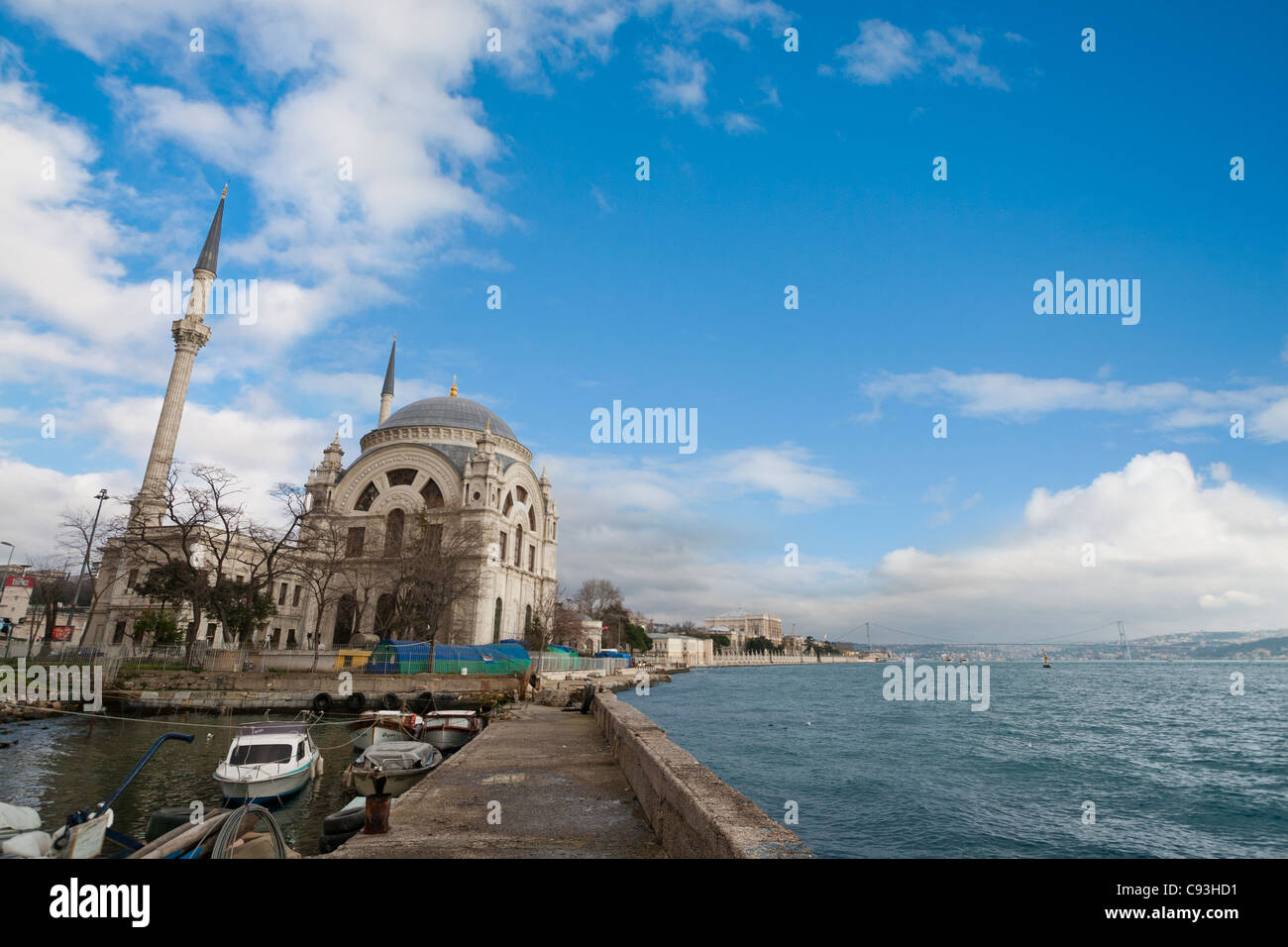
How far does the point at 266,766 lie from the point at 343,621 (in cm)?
4430

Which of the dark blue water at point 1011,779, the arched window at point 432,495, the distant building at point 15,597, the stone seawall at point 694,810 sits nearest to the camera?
the stone seawall at point 694,810

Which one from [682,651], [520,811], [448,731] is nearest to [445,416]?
[448,731]

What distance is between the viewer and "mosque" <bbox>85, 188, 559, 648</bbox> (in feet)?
160

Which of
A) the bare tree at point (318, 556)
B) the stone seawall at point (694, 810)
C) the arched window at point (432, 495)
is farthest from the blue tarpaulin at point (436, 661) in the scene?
the stone seawall at point (694, 810)

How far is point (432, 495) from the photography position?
187ft

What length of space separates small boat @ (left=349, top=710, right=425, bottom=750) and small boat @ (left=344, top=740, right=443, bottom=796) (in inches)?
88.7

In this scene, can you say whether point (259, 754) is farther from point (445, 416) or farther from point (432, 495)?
point (445, 416)

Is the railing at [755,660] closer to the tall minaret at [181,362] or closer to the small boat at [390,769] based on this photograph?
the tall minaret at [181,362]

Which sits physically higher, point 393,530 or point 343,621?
point 393,530

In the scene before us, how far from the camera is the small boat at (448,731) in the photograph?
63.3 feet

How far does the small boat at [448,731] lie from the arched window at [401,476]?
4025cm

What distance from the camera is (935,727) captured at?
106 feet
